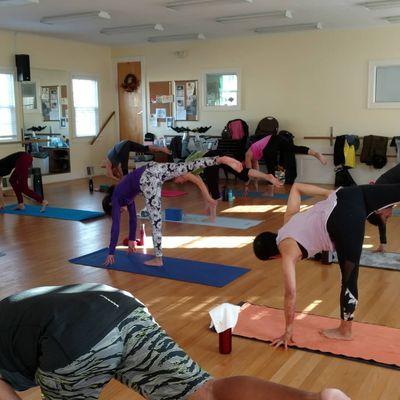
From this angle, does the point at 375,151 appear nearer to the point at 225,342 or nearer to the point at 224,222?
the point at 224,222

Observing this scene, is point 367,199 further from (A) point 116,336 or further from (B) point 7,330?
(B) point 7,330

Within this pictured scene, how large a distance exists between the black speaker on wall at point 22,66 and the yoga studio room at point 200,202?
2 cm

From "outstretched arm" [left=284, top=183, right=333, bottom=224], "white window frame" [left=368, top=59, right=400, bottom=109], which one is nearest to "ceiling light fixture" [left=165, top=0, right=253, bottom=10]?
"white window frame" [left=368, top=59, right=400, bottom=109]

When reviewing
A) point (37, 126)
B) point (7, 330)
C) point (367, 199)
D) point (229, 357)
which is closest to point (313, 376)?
point (229, 357)

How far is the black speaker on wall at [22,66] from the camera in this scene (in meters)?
8.80

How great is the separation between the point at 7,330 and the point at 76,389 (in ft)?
0.80

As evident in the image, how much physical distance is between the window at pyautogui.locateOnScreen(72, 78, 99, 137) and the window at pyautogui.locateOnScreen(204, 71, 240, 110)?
232 centimetres

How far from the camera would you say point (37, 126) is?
365 inches

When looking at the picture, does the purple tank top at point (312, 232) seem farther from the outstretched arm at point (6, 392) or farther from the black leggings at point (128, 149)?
the black leggings at point (128, 149)

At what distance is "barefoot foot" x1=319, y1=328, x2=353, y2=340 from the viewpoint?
9.74 feet

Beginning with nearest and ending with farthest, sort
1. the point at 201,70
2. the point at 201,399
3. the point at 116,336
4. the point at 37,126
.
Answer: the point at 201,399
the point at 116,336
the point at 37,126
the point at 201,70

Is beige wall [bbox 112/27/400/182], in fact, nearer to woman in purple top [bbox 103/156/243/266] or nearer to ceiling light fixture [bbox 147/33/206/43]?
ceiling light fixture [bbox 147/33/206/43]

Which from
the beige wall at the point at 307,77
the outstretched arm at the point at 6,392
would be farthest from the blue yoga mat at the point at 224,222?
the outstretched arm at the point at 6,392

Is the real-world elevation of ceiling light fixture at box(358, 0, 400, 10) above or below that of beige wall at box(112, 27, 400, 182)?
above
